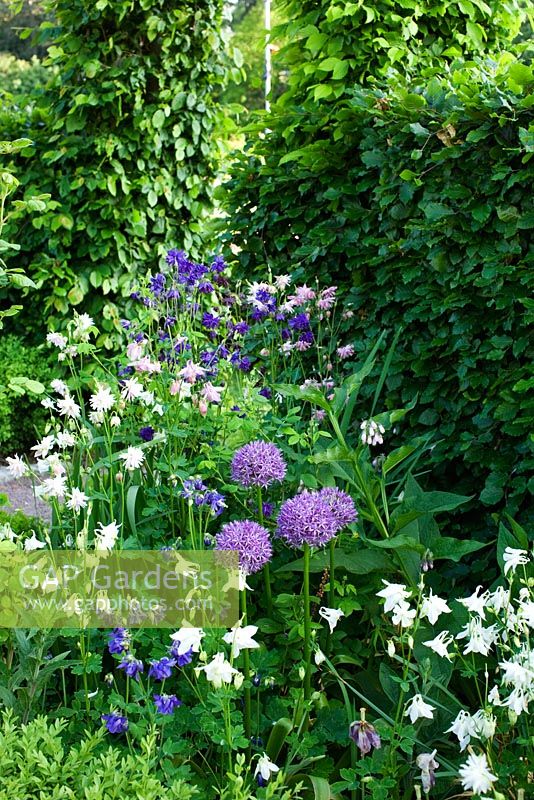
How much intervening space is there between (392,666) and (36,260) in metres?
4.30

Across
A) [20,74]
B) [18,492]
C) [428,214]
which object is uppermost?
[428,214]

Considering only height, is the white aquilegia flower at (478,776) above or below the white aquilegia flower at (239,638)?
below

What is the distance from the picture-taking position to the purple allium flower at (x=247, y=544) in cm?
171

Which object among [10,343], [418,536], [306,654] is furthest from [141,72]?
[306,654]

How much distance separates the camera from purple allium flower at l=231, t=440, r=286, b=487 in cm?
192

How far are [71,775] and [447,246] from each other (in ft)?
6.61

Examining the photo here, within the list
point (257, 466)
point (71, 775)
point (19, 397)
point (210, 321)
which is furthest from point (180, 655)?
point (19, 397)

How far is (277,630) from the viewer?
82.0 inches

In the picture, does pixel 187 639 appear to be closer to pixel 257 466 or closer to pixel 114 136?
pixel 257 466

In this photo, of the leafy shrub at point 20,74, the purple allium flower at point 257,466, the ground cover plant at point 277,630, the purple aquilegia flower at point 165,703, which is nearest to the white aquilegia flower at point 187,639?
the ground cover plant at point 277,630

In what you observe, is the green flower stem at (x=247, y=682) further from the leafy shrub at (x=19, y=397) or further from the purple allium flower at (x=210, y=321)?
the leafy shrub at (x=19, y=397)

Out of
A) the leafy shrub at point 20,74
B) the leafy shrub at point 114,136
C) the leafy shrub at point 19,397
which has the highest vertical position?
the leafy shrub at point 114,136

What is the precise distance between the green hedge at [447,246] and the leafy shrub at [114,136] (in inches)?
90.4

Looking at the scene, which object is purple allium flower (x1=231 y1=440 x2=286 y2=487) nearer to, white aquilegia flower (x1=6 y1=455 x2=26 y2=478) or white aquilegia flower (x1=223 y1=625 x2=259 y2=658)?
white aquilegia flower (x1=223 y1=625 x2=259 y2=658)
